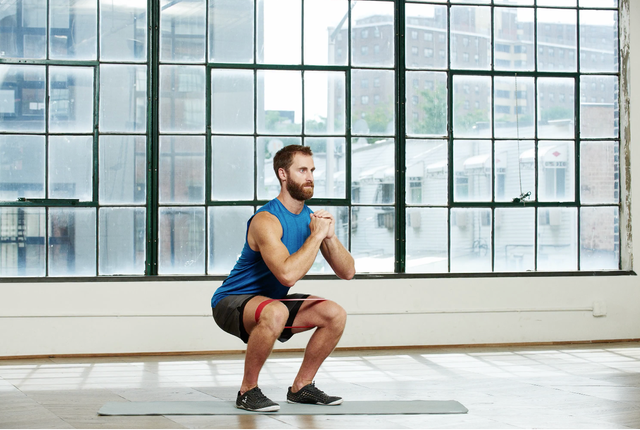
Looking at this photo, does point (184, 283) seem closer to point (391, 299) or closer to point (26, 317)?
point (26, 317)

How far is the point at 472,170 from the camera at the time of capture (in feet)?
17.0

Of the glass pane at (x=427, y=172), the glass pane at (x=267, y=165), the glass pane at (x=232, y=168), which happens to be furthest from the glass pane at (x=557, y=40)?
the glass pane at (x=232, y=168)

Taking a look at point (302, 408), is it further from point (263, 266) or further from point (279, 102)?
point (279, 102)

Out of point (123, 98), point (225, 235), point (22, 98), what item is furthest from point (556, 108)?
point (22, 98)

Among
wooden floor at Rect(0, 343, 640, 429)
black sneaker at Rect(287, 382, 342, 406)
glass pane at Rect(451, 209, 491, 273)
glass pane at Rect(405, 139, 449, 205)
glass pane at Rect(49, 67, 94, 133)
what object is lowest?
wooden floor at Rect(0, 343, 640, 429)

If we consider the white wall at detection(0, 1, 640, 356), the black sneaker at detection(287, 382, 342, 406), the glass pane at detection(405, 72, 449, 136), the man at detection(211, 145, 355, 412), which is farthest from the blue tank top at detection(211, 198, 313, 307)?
the glass pane at detection(405, 72, 449, 136)

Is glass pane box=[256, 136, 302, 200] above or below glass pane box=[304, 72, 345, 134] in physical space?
below

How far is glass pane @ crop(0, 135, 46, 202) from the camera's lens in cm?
473

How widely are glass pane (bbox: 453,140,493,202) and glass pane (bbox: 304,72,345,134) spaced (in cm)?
89

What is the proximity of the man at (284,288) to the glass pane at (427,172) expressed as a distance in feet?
6.41

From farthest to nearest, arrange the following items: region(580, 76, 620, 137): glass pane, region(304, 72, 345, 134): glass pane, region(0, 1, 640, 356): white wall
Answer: region(580, 76, 620, 137): glass pane
region(304, 72, 345, 134): glass pane
region(0, 1, 640, 356): white wall

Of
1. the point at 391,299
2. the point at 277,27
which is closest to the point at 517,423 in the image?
the point at 391,299

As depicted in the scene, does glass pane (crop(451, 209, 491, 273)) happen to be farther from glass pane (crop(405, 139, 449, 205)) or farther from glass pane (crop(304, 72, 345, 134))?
glass pane (crop(304, 72, 345, 134))

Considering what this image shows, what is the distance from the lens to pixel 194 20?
16.0 ft
